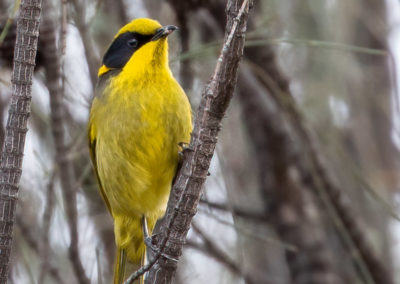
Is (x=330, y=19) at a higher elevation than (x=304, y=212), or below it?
higher

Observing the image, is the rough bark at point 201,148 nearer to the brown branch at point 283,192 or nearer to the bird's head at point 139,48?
the bird's head at point 139,48

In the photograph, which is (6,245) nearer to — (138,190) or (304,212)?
(138,190)

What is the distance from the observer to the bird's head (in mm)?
3412

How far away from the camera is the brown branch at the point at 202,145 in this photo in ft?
7.00

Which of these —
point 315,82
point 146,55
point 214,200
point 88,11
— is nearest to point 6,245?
point 146,55

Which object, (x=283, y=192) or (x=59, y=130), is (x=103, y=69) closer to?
(x=59, y=130)

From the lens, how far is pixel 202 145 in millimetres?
2314

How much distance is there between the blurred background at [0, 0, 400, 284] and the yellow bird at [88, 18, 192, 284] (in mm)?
193

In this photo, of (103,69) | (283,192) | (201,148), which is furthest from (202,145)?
(283,192)

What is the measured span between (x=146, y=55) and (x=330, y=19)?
7.50 ft

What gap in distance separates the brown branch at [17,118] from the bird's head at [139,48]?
3.68 ft

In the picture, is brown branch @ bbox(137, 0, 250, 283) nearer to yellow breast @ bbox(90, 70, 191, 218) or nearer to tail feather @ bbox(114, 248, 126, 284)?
yellow breast @ bbox(90, 70, 191, 218)

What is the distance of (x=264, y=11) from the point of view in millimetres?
4422

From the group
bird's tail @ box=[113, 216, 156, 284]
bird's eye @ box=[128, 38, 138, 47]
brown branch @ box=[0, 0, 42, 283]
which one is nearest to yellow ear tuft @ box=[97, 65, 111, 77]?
bird's eye @ box=[128, 38, 138, 47]
